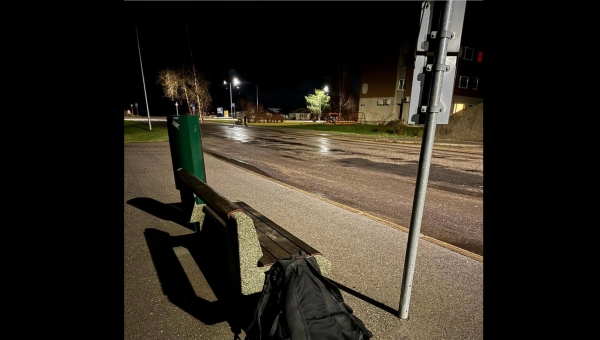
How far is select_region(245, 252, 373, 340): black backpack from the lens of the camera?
63.4 inches

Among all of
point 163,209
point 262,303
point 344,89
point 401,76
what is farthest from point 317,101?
point 262,303

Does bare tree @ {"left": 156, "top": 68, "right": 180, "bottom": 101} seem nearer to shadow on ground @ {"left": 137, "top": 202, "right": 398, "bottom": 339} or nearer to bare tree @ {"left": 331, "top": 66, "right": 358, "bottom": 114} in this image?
bare tree @ {"left": 331, "top": 66, "right": 358, "bottom": 114}

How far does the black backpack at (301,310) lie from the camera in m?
1.61

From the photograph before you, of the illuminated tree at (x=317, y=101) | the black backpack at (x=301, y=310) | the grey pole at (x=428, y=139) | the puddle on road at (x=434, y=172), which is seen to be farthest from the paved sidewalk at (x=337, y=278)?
the illuminated tree at (x=317, y=101)

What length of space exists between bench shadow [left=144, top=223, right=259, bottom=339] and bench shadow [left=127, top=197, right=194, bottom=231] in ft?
1.48

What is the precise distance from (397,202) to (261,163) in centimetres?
567

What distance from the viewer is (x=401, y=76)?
36.8 m

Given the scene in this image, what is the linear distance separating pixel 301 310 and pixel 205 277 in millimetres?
1613

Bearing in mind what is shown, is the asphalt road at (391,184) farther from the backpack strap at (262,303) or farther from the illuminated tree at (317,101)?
the illuminated tree at (317,101)

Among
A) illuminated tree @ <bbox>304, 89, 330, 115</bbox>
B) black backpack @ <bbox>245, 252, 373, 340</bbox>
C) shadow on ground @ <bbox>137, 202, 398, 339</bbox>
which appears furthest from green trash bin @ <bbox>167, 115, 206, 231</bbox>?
illuminated tree @ <bbox>304, 89, 330, 115</bbox>
